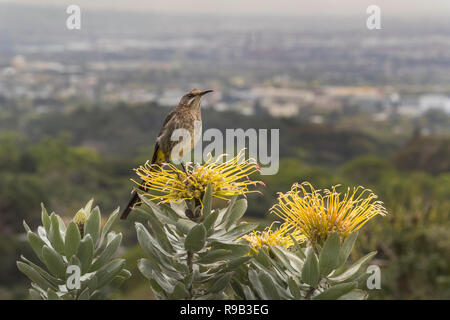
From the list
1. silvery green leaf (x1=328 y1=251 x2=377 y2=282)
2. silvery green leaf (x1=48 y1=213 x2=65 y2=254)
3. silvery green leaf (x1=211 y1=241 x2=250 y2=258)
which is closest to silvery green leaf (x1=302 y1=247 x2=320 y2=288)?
silvery green leaf (x1=328 y1=251 x2=377 y2=282)

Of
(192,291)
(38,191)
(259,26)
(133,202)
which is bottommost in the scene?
(38,191)

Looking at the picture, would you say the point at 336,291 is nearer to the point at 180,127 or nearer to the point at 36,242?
the point at 36,242

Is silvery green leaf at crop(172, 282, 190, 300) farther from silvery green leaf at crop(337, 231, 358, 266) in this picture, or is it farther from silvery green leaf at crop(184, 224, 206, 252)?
silvery green leaf at crop(337, 231, 358, 266)

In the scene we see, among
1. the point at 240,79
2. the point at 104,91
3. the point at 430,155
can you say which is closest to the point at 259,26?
the point at 240,79

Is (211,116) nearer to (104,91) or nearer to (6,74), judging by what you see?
(104,91)

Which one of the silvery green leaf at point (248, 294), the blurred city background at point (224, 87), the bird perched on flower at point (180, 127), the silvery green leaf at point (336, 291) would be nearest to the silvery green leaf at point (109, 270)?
the silvery green leaf at point (248, 294)

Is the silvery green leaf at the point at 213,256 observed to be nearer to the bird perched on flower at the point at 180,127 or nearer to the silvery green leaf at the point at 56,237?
the silvery green leaf at the point at 56,237
